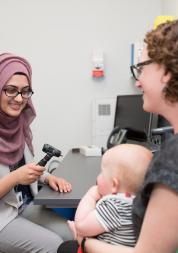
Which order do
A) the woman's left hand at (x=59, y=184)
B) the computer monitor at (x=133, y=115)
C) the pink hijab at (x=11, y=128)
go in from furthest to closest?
the computer monitor at (x=133, y=115), the pink hijab at (x=11, y=128), the woman's left hand at (x=59, y=184)

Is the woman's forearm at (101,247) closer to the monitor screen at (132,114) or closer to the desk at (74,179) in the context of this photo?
the desk at (74,179)

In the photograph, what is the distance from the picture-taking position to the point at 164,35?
31.3 inches

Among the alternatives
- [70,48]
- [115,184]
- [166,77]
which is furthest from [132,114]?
[166,77]

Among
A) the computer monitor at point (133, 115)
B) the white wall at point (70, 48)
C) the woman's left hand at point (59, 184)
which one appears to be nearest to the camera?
the woman's left hand at point (59, 184)

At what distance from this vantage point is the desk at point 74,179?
57.2 inches

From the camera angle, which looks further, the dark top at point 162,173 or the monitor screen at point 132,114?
the monitor screen at point 132,114

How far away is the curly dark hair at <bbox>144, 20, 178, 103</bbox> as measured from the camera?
769 mm

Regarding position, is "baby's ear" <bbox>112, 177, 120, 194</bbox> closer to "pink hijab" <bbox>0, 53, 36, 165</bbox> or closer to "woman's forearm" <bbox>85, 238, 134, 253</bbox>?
"woman's forearm" <bbox>85, 238, 134, 253</bbox>

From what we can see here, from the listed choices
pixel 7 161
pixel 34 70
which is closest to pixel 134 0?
pixel 34 70

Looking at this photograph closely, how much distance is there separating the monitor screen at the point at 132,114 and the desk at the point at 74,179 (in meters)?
0.43

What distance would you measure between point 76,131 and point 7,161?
3.93ft

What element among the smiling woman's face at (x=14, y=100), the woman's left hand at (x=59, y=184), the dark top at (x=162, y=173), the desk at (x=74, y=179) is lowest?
the desk at (x=74, y=179)

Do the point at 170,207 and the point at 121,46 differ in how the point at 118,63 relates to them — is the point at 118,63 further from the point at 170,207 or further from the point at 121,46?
the point at 170,207

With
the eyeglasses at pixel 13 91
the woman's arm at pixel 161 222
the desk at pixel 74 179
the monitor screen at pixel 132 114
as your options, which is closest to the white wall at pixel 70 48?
the monitor screen at pixel 132 114
